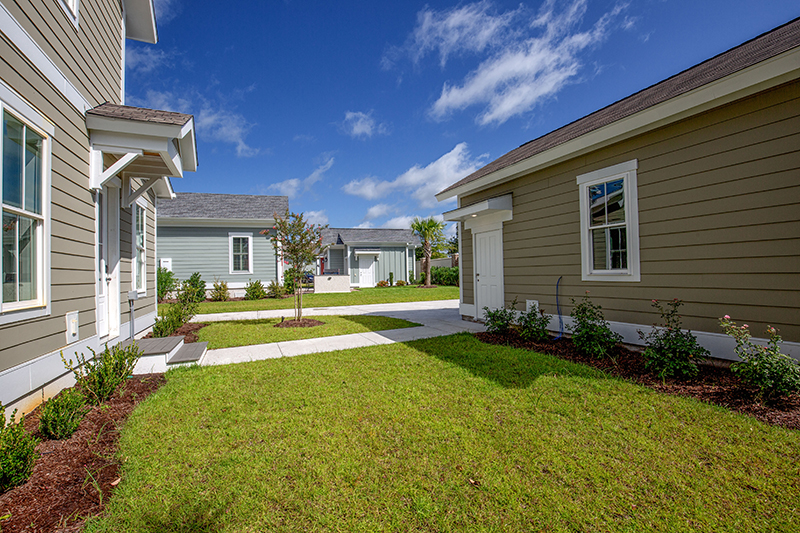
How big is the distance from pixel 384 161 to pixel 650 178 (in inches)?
932

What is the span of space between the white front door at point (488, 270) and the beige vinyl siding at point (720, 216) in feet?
7.02

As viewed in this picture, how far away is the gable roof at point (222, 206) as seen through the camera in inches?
627

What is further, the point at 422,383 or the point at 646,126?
the point at 646,126

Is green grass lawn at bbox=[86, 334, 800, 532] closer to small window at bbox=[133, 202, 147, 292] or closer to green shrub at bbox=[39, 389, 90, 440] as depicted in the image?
green shrub at bbox=[39, 389, 90, 440]

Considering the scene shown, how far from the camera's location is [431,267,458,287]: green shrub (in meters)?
24.3

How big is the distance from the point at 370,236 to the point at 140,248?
63.2 ft

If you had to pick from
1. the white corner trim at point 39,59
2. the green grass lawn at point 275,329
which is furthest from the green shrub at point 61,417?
the green grass lawn at point 275,329

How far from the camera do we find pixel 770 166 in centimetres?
377

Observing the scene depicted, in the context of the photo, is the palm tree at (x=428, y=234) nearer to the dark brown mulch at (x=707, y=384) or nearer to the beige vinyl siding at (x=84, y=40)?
the dark brown mulch at (x=707, y=384)

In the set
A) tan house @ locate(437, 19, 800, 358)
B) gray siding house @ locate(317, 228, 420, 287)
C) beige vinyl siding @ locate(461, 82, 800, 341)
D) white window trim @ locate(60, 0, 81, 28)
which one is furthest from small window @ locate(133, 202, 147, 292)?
gray siding house @ locate(317, 228, 420, 287)

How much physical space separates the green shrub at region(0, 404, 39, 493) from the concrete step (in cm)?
275

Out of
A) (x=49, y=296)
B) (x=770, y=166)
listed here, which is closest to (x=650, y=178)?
(x=770, y=166)

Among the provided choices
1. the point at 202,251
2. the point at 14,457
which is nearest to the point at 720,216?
Result: the point at 14,457

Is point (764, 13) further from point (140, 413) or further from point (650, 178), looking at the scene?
point (140, 413)
